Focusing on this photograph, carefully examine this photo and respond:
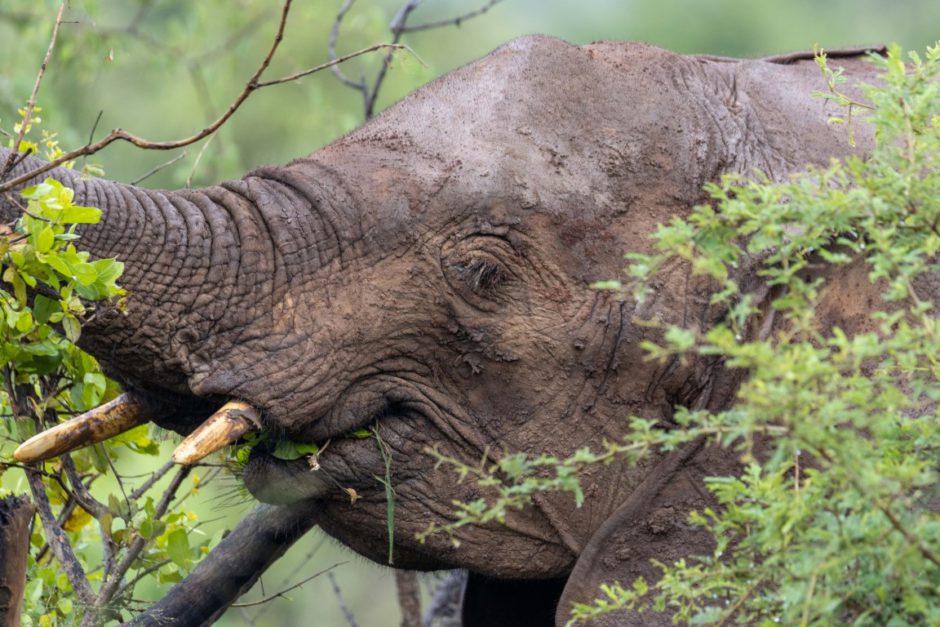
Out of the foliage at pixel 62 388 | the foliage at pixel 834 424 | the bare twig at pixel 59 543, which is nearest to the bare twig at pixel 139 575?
the foliage at pixel 62 388

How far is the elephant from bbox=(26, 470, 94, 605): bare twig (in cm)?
38

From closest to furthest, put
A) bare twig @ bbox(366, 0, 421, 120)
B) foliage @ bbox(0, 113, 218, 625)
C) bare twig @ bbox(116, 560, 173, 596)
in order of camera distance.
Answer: foliage @ bbox(0, 113, 218, 625), bare twig @ bbox(116, 560, 173, 596), bare twig @ bbox(366, 0, 421, 120)

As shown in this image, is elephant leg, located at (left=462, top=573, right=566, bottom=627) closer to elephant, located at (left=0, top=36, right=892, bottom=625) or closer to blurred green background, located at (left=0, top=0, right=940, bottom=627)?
blurred green background, located at (left=0, top=0, right=940, bottom=627)

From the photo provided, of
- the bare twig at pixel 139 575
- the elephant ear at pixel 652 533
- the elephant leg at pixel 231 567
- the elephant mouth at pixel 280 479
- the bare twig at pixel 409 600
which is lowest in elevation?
the bare twig at pixel 409 600

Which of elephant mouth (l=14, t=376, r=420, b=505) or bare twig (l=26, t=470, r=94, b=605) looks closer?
elephant mouth (l=14, t=376, r=420, b=505)

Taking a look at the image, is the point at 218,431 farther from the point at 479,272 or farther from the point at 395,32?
the point at 395,32

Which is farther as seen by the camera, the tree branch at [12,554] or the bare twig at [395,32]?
the bare twig at [395,32]

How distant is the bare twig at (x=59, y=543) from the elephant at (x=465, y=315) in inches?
15.1

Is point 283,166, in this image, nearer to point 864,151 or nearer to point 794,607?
point 864,151

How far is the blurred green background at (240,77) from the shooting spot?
25.1 ft

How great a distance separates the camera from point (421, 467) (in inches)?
141

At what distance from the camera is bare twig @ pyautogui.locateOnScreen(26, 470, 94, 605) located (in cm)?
358

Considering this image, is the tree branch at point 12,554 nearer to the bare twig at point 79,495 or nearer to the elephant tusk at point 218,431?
the elephant tusk at point 218,431

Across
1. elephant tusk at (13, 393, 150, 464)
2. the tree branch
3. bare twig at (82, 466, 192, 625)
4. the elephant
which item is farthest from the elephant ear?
the tree branch
